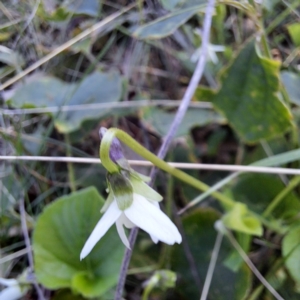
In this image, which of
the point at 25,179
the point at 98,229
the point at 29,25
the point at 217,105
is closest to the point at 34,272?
the point at 25,179

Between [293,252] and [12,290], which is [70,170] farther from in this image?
[293,252]

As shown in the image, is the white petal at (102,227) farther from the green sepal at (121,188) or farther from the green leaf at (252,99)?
the green leaf at (252,99)

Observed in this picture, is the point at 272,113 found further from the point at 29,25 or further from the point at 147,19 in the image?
the point at 29,25

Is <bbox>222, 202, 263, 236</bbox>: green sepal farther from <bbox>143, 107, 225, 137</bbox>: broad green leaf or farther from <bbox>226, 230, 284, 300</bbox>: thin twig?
<bbox>143, 107, 225, 137</bbox>: broad green leaf

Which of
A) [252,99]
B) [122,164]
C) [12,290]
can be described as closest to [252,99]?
[252,99]

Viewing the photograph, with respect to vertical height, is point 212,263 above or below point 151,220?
below

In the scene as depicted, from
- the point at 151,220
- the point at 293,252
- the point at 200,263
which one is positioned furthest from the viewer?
the point at 200,263
